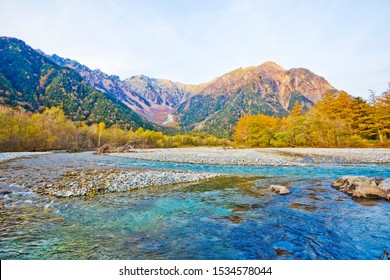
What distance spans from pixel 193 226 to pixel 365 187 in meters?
10.3

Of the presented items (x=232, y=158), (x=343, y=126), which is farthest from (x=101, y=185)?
(x=343, y=126)

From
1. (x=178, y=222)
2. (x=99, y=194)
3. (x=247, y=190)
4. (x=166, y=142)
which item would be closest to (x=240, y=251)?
(x=178, y=222)

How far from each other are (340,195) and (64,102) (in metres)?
199

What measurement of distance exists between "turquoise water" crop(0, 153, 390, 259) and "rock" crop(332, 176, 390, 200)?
837mm

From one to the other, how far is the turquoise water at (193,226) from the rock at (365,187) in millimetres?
837

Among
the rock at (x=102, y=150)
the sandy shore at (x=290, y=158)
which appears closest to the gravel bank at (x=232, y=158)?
the sandy shore at (x=290, y=158)

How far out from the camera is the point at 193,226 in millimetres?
7020

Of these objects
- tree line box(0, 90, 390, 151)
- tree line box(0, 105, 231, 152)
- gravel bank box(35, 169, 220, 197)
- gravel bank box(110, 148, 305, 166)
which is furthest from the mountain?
gravel bank box(35, 169, 220, 197)

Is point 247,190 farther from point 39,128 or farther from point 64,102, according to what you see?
point 64,102

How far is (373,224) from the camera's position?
283 inches

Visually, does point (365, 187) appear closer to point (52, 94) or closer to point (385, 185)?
point (385, 185)

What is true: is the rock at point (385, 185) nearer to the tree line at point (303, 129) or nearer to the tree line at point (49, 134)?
the tree line at point (303, 129)

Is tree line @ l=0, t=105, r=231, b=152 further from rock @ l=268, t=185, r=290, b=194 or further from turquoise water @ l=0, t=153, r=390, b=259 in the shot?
rock @ l=268, t=185, r=290, b=194

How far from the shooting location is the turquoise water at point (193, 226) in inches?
207
